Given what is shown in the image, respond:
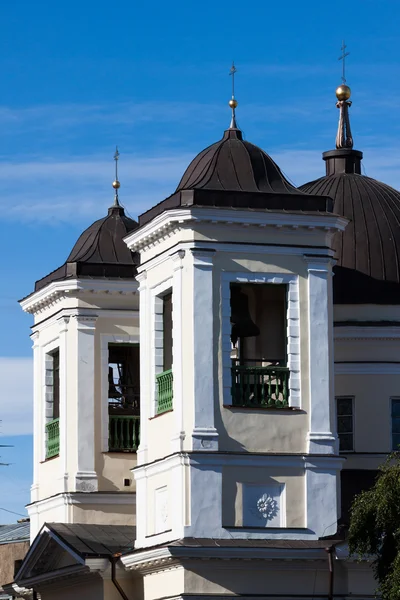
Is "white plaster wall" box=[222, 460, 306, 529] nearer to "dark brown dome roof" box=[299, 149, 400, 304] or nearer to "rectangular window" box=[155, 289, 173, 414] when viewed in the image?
"rectangular window" box=[155, 289, 173, 414]

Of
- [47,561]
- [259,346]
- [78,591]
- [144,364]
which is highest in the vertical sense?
[259,346]

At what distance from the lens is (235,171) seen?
43531mm

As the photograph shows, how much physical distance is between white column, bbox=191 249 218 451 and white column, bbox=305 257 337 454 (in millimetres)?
2184

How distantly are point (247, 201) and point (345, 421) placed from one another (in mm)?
7016

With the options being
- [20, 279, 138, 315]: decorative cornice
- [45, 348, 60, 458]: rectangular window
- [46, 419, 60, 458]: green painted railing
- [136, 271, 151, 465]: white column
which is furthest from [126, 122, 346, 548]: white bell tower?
[45, 348, 60, 458]: rectangular window

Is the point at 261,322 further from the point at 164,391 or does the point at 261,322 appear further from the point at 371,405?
the point at 371,405

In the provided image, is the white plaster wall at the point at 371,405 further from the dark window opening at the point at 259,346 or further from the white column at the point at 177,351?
the white column at the point at 177,351

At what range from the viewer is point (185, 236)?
42.1m

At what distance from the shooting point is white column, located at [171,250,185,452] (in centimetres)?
4150

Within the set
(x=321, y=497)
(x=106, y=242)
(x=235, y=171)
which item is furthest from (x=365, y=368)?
(x=106, y=242)

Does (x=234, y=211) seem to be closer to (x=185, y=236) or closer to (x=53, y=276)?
(x=185, y=236)

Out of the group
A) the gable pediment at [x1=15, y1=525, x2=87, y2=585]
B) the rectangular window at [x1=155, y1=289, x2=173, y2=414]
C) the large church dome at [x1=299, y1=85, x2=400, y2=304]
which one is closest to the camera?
the rectangular window at [x1=155, y1=289, x2=173, y2=414]

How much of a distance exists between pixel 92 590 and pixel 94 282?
815 centimetres

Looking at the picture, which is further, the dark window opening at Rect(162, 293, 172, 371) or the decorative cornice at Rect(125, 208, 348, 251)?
the dark window opening at Rect(162, 293, 172, 371)
